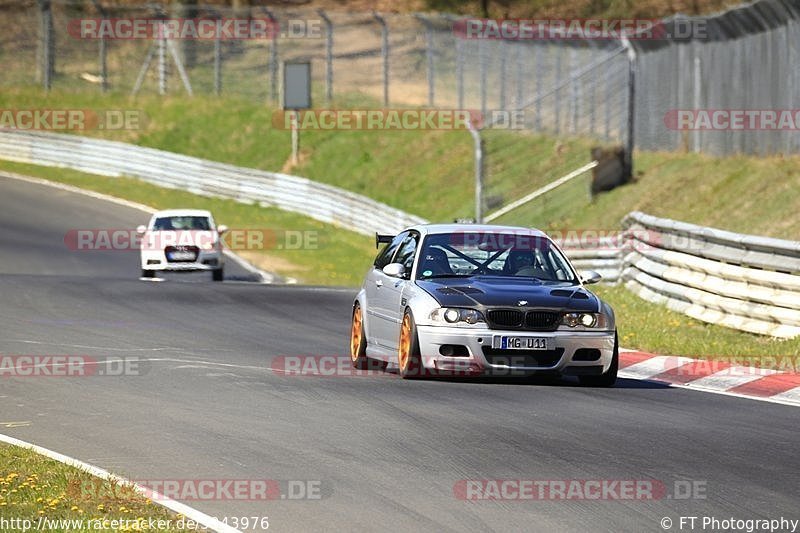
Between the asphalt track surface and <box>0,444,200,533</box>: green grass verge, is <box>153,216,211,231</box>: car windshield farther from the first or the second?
<box>0,444,200,533</box>: green grass verge

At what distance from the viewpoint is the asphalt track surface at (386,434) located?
808 centimetres

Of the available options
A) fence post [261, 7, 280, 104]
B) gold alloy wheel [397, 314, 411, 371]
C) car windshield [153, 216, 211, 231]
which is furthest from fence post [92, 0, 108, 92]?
gold alloy wheel [397, 314, 411, 371]

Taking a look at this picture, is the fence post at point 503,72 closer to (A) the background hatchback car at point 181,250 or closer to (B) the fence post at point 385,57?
(B) the fence post at point 385,57

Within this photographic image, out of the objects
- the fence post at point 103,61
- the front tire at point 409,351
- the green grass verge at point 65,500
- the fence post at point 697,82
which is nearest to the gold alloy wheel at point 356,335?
the front tire at point 409,351

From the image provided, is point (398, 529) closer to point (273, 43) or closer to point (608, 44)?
point (608, 44)

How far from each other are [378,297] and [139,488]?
6.36 meters

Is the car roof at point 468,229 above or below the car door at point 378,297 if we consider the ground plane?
above

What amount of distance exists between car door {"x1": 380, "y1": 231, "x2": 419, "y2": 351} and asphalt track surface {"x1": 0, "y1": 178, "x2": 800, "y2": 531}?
→ 389 mm

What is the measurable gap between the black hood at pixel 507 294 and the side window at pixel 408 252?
59cm

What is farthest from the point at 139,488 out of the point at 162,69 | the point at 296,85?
the point at 162,69

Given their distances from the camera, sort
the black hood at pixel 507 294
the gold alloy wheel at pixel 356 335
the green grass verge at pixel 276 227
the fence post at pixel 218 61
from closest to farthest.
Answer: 1. the black hood at pixel 507 294
2. the gold alloy wheel at pixel 356 335
3. the green grass verge at pixel 276 227
4. the fence post at pixel 218 61

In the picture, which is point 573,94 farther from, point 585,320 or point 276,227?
point 585,320

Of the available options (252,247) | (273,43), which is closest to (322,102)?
(273,43)

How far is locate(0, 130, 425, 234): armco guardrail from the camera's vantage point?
41.8 meters
